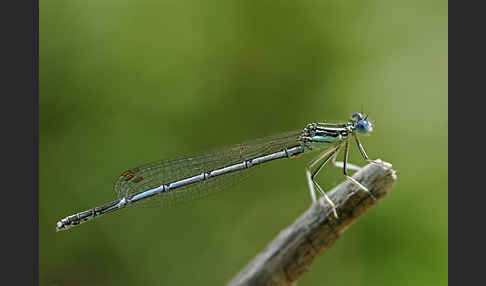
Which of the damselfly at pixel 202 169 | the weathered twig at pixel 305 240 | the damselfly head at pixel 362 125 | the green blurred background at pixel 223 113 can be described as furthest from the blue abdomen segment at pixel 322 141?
the weathered twig at pixel 305 240

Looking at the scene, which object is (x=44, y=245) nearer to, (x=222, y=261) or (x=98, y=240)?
(x=98, y=240)

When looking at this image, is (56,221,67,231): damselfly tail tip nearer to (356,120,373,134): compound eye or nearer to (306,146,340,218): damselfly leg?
(306,146,340,218): damselfly leg

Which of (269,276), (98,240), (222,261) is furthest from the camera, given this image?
(222,261)

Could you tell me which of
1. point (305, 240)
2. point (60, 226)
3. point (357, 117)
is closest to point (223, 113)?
point (357, 117)

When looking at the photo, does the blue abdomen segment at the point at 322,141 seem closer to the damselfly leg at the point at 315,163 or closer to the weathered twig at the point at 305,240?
the damselfly leg at the point at 315,163

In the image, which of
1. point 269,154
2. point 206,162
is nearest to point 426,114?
point 269,154

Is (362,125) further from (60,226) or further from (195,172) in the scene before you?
(60,226)

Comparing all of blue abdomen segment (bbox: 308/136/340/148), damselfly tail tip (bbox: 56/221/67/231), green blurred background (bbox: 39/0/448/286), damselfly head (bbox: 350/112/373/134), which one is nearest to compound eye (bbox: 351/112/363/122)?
damselfly head (bbox: 350/112/373/134)
